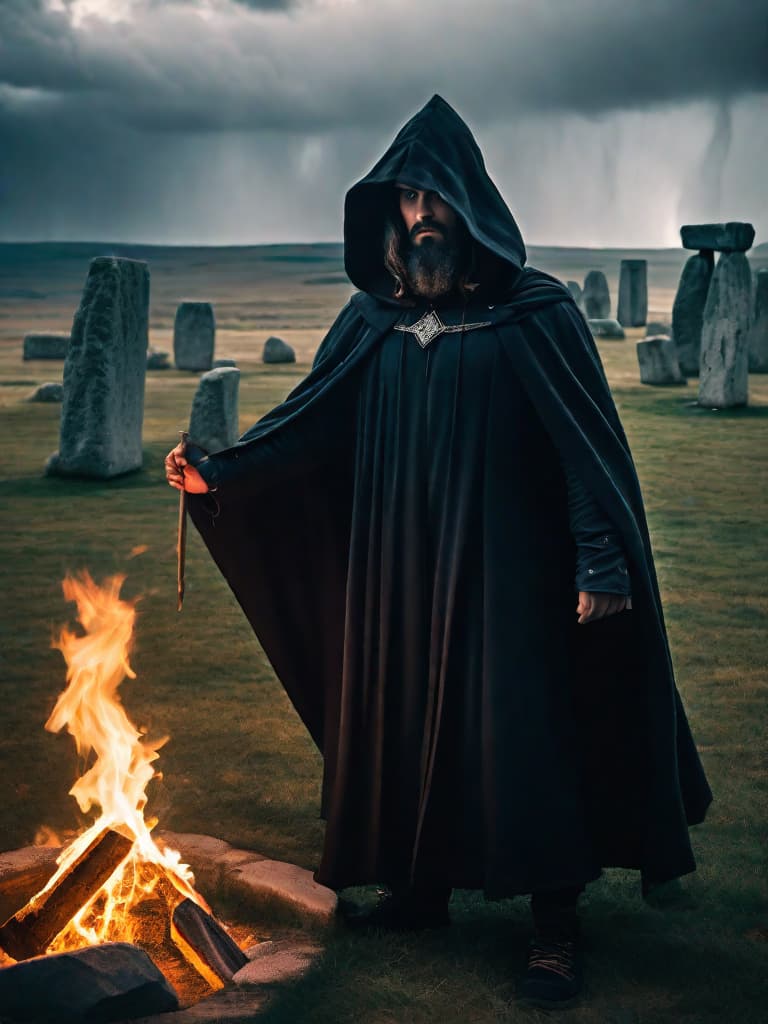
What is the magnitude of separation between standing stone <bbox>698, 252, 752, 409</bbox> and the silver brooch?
1271 centimetres

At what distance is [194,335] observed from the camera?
2203cm

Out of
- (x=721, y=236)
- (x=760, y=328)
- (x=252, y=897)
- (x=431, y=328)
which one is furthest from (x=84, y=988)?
(x=760, y=328)

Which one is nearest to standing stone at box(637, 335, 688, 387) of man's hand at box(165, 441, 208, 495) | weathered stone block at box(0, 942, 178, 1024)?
man's hand at box(165, 441, 208, 495)

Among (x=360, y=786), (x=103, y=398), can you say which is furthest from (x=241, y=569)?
(x=103, y=398)

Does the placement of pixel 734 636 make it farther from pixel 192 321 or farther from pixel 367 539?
pixel 192 321

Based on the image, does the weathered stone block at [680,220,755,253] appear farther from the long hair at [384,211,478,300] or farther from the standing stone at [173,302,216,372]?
the long hair at [384,211,478,300]

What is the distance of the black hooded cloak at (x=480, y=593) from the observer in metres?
3.39

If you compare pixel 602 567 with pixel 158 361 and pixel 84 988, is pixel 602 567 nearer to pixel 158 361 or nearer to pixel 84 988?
pixel 84 988

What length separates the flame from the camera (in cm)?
376

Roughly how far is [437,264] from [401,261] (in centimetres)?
13

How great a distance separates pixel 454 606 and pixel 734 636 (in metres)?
3.74

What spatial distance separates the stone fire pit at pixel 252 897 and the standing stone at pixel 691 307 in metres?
16.5

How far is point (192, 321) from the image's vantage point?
861 inches

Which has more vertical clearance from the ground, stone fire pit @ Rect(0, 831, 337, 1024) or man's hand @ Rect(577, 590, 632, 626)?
man's hand @ Rect(577, 590, 632, 626)
